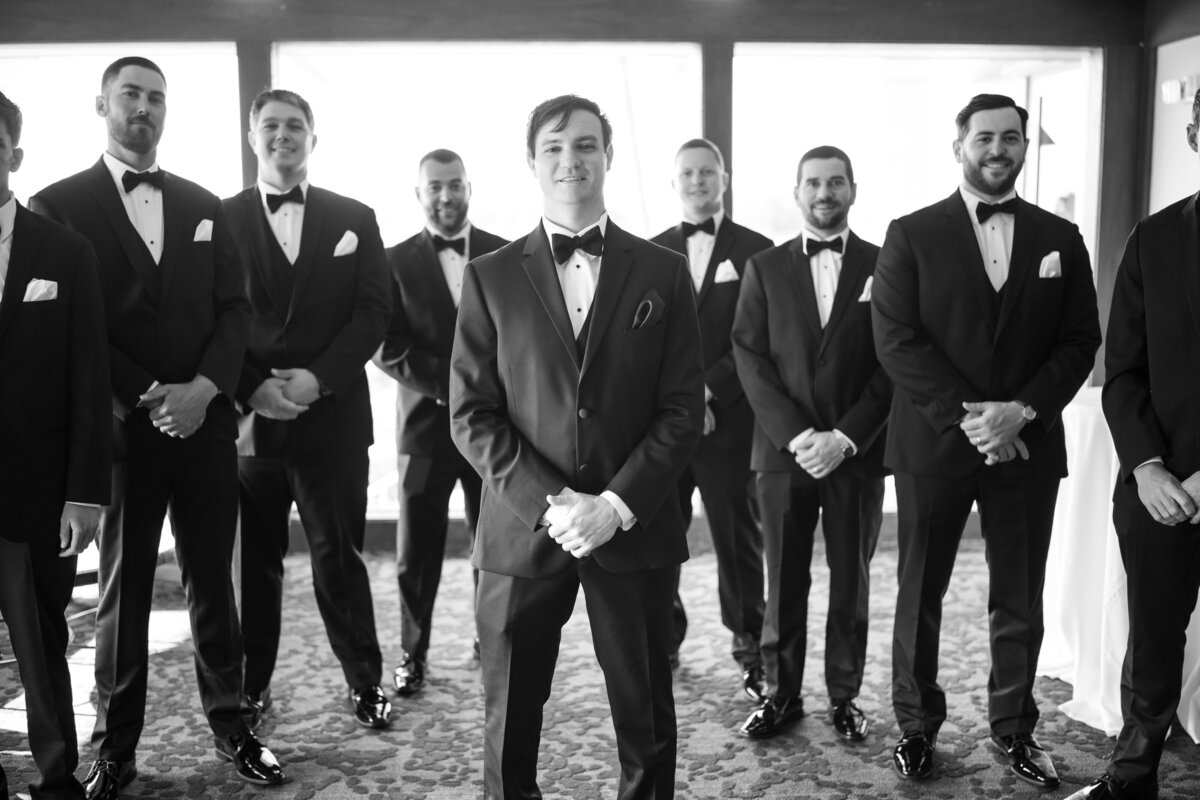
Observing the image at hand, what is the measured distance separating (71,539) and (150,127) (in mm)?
1314

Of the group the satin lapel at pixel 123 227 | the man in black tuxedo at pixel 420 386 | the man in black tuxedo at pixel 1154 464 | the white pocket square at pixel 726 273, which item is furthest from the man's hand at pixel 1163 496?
the satin lapel at pixel 123 227

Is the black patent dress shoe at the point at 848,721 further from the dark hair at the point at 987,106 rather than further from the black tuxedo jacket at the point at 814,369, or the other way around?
the dark hair at the point at 987,106

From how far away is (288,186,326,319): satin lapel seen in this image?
12.3 ft

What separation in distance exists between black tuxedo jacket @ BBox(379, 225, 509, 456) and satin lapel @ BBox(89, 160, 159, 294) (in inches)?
45.6

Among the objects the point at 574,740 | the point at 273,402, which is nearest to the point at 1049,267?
the point at 574,740

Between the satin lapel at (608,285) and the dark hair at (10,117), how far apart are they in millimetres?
1561

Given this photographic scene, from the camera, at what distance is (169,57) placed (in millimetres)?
6109

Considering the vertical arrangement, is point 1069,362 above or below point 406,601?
→ above

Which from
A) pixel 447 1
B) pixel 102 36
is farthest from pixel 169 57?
pixel 447 1

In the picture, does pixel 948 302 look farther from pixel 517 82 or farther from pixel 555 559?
pixel 517 82

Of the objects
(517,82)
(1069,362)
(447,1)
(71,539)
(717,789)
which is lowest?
(717,789)

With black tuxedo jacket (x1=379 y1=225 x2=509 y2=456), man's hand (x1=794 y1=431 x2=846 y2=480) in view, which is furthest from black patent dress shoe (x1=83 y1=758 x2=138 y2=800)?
man's hand (x1=794 y1=431 x2=846 y2=480)

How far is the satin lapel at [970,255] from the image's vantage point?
10.8ft

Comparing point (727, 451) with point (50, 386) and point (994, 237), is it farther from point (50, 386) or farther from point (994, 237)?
point (50, 386)
